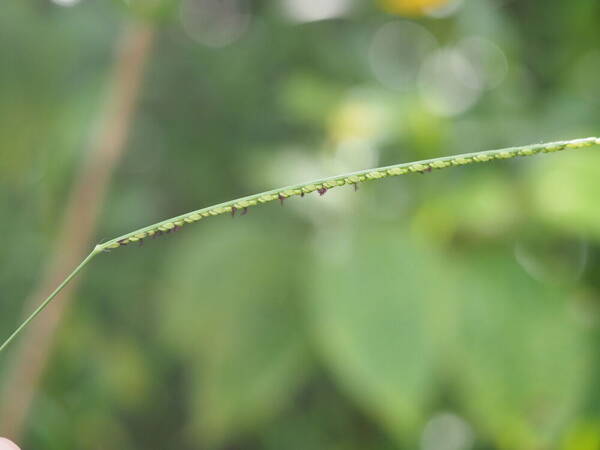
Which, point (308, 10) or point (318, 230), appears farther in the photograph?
point (308, 10)

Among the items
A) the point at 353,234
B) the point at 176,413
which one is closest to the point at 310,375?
the point at 353,234

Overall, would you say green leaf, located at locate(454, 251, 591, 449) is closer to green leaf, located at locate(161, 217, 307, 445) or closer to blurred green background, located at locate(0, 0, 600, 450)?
blurred green background, located at locate(0, 0, 600, 450)

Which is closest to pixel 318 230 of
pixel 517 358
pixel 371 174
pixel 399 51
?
pixel 517 358

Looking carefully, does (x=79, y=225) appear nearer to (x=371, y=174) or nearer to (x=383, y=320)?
(x=383, y=320)

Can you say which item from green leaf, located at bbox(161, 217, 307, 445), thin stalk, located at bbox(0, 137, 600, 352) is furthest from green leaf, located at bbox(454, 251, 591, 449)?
thin stalk, located at bbox(0, 137, 600, 352)

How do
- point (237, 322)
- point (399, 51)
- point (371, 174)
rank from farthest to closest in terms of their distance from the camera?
point (399, 51), point (237, 322), point (371, 174)
